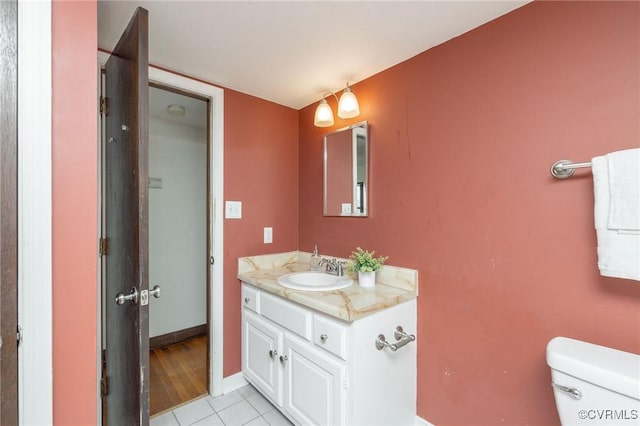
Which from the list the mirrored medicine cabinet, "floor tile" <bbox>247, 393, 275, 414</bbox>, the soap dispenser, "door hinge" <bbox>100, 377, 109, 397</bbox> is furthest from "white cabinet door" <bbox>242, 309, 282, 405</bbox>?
the mirrored medicine cabinet

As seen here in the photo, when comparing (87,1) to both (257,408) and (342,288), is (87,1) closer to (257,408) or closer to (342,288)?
(342,288)

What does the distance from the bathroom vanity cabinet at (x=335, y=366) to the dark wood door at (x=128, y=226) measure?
2.32ft

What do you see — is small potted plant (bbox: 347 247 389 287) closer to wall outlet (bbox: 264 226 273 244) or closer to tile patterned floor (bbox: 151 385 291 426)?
wall outlet (bbox: 264 226 273 244)

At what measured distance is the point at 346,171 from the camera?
6.54 feet

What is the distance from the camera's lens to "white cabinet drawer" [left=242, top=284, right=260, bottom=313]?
185 centimetres

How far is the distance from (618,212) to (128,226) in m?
1.78

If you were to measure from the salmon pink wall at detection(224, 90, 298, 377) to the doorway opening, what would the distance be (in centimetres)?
44

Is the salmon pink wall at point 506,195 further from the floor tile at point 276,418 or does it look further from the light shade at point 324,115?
the floor tile at point 276,418

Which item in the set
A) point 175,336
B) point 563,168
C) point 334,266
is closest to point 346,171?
point 334,266

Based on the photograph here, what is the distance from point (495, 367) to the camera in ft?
4.26

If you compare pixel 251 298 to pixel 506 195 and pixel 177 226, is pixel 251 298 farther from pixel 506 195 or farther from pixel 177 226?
pixel 506 195

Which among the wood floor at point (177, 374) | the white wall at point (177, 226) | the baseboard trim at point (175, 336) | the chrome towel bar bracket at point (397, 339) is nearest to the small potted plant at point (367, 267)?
the chrome towel bar bracket at point (397, 339)

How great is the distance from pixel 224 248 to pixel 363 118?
1.30m

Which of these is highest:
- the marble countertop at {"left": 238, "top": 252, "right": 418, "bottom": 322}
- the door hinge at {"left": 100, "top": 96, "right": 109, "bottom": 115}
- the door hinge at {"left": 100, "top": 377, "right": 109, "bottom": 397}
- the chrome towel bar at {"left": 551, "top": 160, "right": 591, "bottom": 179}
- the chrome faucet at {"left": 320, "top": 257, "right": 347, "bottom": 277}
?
the door hinge at {"left": 100, "top": 96, "right": 109, "bottom": 115}
